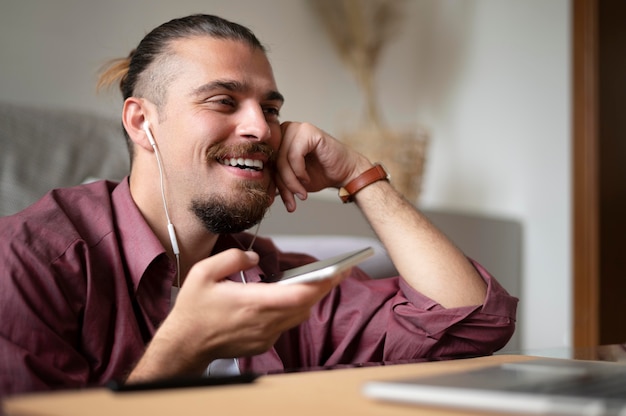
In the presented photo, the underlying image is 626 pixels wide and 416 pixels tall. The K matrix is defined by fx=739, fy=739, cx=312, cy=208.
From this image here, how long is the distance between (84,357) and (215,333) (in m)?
0.29

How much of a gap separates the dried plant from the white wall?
0.19 ft

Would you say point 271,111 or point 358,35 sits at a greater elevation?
point 358,35

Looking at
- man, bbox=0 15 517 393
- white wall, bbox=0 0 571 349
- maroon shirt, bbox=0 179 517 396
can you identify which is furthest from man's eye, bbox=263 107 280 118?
white wall, bbox=0 0 571 349

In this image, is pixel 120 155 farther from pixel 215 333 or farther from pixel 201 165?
pixel 215 333

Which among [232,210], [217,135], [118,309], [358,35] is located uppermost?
[358,35]

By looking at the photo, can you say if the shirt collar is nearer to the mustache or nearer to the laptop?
the mustache

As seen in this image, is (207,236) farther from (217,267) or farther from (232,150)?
(217,267)

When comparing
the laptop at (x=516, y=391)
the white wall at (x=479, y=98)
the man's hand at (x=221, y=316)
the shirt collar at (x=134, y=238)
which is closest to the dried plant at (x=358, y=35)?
the white wall at (x=479, y=98)

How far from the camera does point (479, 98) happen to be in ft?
9.80

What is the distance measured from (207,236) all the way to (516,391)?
0.82 meters

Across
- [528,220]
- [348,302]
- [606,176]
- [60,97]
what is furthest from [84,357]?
[606,176]

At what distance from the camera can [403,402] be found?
1.66 ft

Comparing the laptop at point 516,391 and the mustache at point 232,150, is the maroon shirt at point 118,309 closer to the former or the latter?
the mustache at point 232,150

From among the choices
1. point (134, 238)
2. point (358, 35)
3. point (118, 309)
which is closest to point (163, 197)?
point (134, 238)
